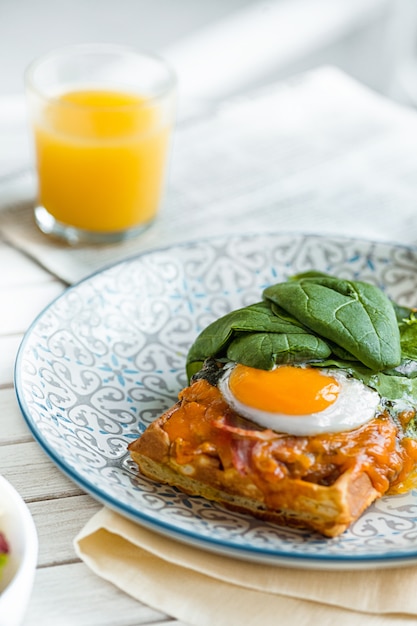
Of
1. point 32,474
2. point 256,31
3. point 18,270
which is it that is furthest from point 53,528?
point 256,31

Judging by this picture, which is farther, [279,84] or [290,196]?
[279,84]

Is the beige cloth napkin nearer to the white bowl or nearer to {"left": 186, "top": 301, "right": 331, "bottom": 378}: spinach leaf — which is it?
the white bowl

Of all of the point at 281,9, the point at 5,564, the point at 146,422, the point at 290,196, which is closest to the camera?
the point at 5,564

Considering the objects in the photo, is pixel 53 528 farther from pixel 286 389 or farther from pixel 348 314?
pixel 348 314

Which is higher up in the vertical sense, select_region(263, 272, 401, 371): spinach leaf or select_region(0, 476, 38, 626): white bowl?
select_region(263, 272, 401, 371): spinach leaf

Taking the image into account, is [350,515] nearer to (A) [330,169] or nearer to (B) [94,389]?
(B) [94,389]

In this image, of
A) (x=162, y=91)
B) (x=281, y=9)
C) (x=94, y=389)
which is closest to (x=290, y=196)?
(x=162, y=91)

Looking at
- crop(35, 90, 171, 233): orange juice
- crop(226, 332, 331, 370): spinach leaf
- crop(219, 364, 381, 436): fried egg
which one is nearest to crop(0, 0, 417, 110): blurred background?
crop(35, 90, 171, 233): orange juice
